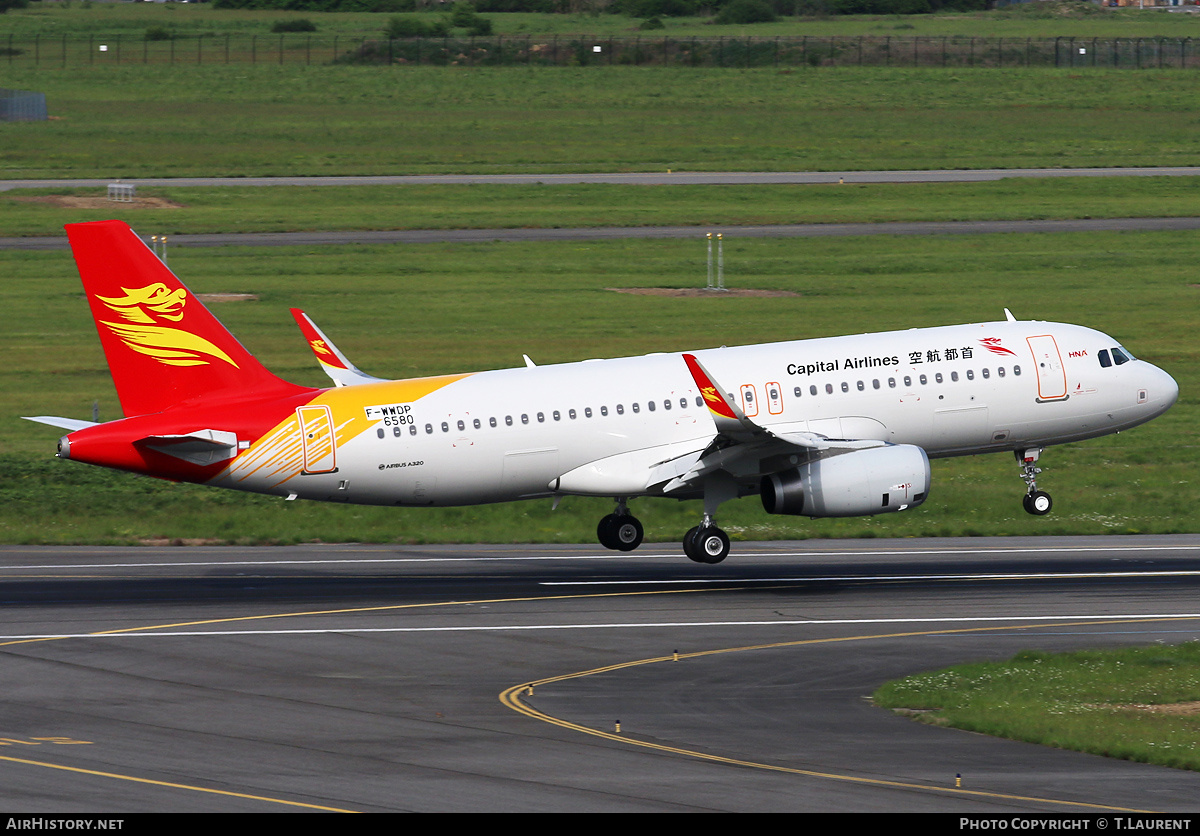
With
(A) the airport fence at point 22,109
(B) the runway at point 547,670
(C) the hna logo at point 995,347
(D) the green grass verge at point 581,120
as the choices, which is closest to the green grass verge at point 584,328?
(B) the runway at point 547,670

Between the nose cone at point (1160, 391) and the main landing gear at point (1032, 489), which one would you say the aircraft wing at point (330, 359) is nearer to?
the main landing gear at point (1032, 489)

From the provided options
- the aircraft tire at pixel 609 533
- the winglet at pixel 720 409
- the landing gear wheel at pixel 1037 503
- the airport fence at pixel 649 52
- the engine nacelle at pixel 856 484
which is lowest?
the aircraft tire at pixel 609 533

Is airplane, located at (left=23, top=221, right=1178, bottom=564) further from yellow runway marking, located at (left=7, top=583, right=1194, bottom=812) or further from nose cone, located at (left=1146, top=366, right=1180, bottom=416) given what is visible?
yellow runway marking, located at (left=7, top=583, right=1194, bottom=812)

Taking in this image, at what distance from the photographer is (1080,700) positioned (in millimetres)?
26578

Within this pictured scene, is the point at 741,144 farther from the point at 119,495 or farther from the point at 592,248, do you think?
the point at 119,495

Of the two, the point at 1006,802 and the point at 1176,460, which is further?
the point at 1176,460

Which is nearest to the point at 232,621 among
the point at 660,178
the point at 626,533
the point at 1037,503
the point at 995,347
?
the point at 626,533

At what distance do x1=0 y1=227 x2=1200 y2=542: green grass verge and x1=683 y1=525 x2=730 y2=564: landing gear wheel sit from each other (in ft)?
18.8

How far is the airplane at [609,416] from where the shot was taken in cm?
3606

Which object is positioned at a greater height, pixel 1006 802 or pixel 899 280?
pixel 899 280

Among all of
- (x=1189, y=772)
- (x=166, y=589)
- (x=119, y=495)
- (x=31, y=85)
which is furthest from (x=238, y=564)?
(x=31, y=85)

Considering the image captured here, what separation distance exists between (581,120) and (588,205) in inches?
1640

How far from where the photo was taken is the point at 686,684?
91.7 feet

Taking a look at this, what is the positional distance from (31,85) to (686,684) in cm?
14342
